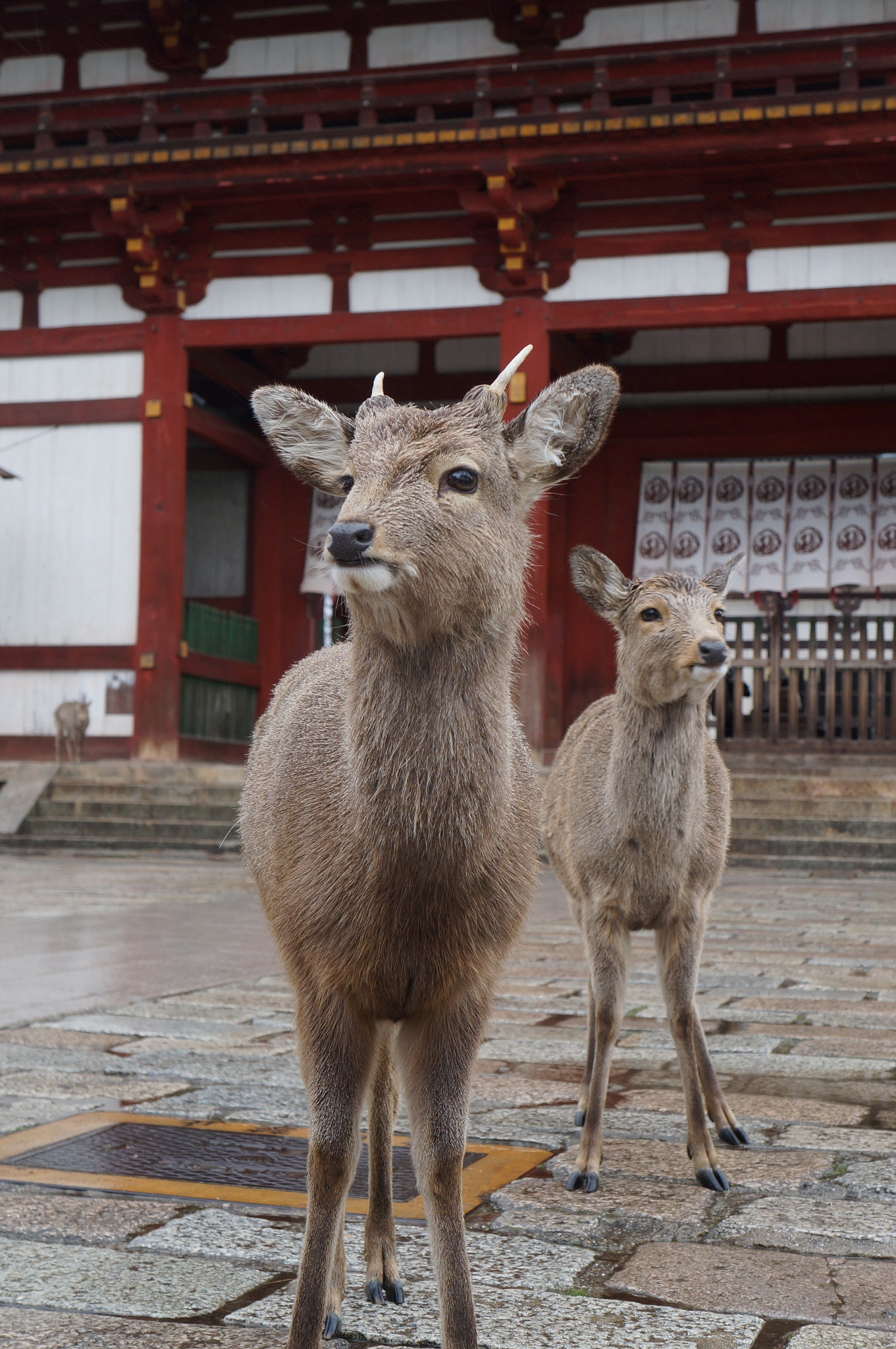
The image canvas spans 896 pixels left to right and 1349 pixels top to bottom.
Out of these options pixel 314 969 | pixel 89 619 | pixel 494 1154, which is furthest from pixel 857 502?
pixel 314 969

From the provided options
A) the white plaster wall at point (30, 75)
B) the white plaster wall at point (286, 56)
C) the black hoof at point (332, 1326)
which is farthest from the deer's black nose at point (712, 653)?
the white plaster wall at point (30, 75)

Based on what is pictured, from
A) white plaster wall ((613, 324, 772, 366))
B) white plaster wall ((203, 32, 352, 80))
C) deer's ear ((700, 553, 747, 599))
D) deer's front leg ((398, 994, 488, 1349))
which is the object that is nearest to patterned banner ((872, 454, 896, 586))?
white plaster wall ((613, 324, 772, 366))

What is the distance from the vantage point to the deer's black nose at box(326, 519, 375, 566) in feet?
6.22

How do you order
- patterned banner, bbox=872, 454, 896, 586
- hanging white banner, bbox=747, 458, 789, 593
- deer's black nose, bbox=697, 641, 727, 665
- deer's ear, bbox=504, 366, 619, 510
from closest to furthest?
deer's ear, bbox=504, 366, 619, 510 < deer's black nose, bbox=697, 641, 727, 665 < patterned banner, bbox=872, 454, 896, 586 < hanging white banner, bbox=747, 458, 789, 593

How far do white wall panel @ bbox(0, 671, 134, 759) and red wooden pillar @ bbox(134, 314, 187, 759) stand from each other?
43cm

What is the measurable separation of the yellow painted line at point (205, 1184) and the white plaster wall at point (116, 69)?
564 inches

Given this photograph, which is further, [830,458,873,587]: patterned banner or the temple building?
[830,458,873,587]: patterned banner

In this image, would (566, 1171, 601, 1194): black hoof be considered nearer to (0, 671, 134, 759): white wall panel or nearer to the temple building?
the temple building

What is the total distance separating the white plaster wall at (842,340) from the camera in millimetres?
15164

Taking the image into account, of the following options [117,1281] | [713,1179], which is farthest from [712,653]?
[117,1281]

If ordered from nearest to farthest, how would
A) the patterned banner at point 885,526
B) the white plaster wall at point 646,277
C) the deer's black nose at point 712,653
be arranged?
the deer's black nose at point 712,653, the white plaster wall at point 646,277, the patterned banner at point 885,526

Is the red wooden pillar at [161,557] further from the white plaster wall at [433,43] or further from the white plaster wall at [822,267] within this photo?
the white plaster wall at [822,267]

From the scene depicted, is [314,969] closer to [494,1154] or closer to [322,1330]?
[322,1330]

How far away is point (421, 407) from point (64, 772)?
40.7 feet
